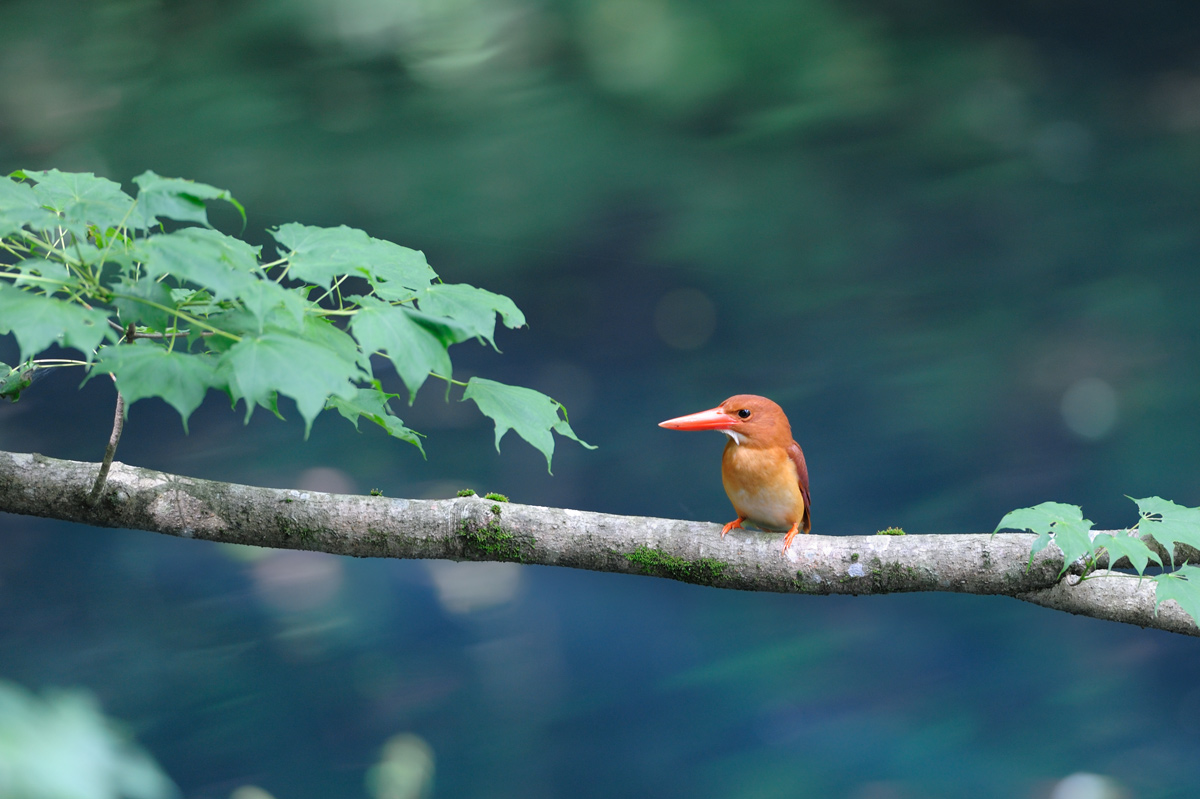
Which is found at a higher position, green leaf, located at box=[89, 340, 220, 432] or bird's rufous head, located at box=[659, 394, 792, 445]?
bird's rufous head, located at box=[659, 394, 792, 445]

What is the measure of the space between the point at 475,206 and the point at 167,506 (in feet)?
4.08

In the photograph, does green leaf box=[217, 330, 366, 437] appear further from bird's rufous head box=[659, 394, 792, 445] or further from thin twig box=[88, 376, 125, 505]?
bird's rufous head box=[659, 394, 792, 445]

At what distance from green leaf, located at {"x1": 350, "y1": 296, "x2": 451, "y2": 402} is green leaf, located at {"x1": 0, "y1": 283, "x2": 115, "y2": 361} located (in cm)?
22

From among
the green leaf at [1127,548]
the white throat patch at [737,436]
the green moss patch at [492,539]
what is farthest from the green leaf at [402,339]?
the green leaf at [1127,548]

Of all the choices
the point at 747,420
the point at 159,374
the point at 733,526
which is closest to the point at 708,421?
the point at 747,420

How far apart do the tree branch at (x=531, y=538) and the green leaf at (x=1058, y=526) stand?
0.10 m

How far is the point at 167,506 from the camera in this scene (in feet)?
4.16

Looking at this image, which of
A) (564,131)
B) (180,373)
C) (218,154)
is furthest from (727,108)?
(180,373)

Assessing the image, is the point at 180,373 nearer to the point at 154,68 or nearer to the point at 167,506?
the point at 167,506

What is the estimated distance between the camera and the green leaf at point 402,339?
0.84 m

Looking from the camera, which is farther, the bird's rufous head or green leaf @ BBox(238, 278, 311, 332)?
the bird's rufous head

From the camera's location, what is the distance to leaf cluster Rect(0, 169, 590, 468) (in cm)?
76

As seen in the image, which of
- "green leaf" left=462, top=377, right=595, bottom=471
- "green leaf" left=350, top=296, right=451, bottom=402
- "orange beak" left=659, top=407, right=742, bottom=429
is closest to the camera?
"green leaf" left=350, top=296, right=451, bottom=402

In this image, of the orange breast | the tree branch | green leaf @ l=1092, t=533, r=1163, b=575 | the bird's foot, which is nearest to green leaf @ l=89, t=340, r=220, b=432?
the tree branch
